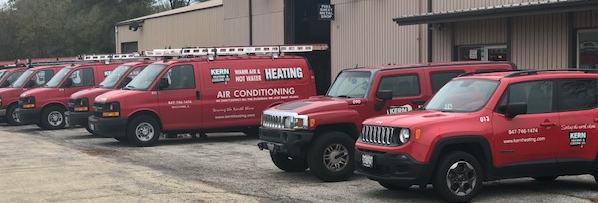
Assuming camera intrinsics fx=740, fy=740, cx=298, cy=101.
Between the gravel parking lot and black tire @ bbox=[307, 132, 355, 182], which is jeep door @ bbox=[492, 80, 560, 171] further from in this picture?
black tire @ bbox=[307, 132, 355, 182]

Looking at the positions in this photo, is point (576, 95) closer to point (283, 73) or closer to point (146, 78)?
point (283, 73)

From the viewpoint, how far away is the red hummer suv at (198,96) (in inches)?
650

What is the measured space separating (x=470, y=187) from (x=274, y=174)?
3.81 metres

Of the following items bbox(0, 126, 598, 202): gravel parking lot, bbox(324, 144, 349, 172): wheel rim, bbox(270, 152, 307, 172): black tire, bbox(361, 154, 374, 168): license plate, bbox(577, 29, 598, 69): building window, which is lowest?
bbox(0, 126, 598, 202): gravel parking lot

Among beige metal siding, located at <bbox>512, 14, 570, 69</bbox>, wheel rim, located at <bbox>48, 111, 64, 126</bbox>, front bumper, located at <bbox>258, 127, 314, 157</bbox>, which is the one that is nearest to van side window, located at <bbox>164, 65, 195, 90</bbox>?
front bumper, located at <bbox>258, 127, 314, 157</bbox>

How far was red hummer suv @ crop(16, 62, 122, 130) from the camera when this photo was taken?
69.7 feet

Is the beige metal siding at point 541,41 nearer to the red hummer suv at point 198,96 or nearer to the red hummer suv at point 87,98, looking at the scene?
the red hummer suv at point 198,96

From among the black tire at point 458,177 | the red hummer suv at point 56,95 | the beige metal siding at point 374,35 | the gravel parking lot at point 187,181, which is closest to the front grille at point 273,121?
the gravel parking lot at point 187,181

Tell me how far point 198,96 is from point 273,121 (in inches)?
226

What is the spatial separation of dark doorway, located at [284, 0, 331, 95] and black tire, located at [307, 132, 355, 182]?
14506 millimetres

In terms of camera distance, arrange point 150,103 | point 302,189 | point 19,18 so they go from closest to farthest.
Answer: point 302,189 → point 150,103 → point 19,18

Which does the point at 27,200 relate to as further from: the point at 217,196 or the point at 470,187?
the point at 470,187

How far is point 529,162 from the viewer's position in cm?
912

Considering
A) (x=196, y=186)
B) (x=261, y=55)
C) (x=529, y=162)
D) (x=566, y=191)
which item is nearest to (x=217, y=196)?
(x=196, y=186)
